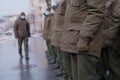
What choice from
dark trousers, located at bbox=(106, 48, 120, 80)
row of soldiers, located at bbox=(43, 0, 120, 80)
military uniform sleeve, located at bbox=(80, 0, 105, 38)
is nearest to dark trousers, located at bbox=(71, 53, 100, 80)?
row of soldiers, located at bbox=(43, 0, 120, 80)

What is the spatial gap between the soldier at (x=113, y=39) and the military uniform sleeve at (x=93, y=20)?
3.07 ft

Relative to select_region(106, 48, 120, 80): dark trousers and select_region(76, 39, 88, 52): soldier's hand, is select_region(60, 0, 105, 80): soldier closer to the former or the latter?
select_region(76, 39, 88, 52): soldier's hand

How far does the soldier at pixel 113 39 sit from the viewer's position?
550 centimetres

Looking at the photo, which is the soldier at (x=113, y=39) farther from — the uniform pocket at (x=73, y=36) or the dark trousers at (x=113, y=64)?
the uniform pocket at (x=73, y=36)

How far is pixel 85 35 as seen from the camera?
451cm

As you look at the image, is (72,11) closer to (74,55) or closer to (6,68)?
(74,55)

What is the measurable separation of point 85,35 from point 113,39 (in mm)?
1197

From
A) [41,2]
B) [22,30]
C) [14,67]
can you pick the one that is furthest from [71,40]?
[41,2]

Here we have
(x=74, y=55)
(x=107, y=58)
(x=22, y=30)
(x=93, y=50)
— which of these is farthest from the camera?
(x=22, y=30)

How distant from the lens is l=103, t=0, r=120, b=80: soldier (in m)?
5.50

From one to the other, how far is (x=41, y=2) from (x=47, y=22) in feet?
118

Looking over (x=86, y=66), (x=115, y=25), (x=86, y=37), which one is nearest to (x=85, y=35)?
(x=86, y=37)

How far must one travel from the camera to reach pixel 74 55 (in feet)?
16.4

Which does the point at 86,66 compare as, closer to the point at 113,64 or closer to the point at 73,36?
the point at 73,36
